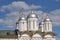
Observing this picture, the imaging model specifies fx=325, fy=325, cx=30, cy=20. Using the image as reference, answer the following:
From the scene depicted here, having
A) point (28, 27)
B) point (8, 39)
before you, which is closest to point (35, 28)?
point (28, 27)

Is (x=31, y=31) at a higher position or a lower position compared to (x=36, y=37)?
higher

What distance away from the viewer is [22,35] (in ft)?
227

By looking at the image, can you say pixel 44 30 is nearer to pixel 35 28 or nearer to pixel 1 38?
pixel 35 28

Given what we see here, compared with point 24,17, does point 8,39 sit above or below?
below

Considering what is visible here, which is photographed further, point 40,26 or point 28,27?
point 40,26

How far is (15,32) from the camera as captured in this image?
72.3 metres

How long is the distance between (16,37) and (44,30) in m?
7.28

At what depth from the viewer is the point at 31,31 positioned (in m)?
69.8

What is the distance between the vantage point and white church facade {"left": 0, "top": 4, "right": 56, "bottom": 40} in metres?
69.4

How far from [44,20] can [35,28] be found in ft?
15.7

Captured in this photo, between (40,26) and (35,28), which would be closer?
(35,28)

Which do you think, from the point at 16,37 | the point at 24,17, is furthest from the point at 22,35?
the point at 24,17

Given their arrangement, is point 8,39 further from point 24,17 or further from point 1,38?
point 24,17

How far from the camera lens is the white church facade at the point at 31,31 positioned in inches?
2734
